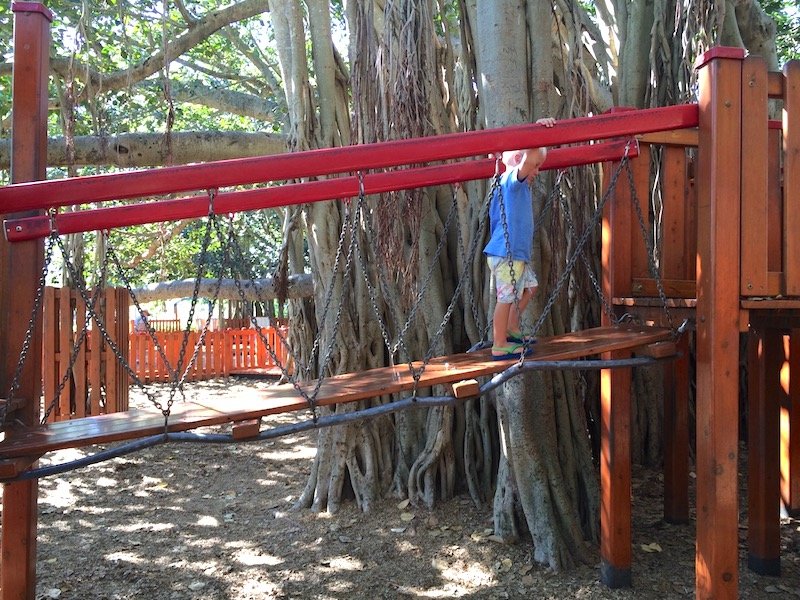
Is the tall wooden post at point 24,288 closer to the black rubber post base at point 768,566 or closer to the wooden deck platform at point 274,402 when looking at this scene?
the wooden deck platform at point 274,402

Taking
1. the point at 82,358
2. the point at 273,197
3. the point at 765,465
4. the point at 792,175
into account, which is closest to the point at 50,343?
the point at 82,358

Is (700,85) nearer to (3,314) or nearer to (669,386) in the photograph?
(669,386)

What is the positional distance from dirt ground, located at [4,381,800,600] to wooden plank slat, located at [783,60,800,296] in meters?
1.80

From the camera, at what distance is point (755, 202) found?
2.69 meters

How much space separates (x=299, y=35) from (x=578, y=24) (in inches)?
78.1

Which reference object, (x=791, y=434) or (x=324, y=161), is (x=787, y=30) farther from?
(x=324, y=161)

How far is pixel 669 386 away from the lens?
4684 millimetres

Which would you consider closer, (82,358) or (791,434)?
(791,434)

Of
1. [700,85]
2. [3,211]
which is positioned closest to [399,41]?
[700,85]

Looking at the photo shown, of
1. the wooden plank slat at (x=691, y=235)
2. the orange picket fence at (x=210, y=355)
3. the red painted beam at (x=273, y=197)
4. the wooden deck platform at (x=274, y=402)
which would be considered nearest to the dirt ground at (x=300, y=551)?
the wooden deck platform at (x=274, y=402)

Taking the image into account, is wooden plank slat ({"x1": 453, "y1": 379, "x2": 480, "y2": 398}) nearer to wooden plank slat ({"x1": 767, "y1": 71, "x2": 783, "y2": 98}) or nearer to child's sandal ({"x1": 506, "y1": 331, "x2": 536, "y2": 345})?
child's sandal ({"x1": 506, "y1": 331, "x2": 536, "y2": 345})

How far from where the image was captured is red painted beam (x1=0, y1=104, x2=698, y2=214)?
8.58 ft

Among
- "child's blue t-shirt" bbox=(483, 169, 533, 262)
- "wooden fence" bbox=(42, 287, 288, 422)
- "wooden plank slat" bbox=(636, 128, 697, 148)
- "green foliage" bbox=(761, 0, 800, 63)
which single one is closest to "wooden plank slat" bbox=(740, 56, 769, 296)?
"wooden plank slat" bbox=(636, 128, 697, 148)

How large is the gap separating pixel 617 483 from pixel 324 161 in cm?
214
